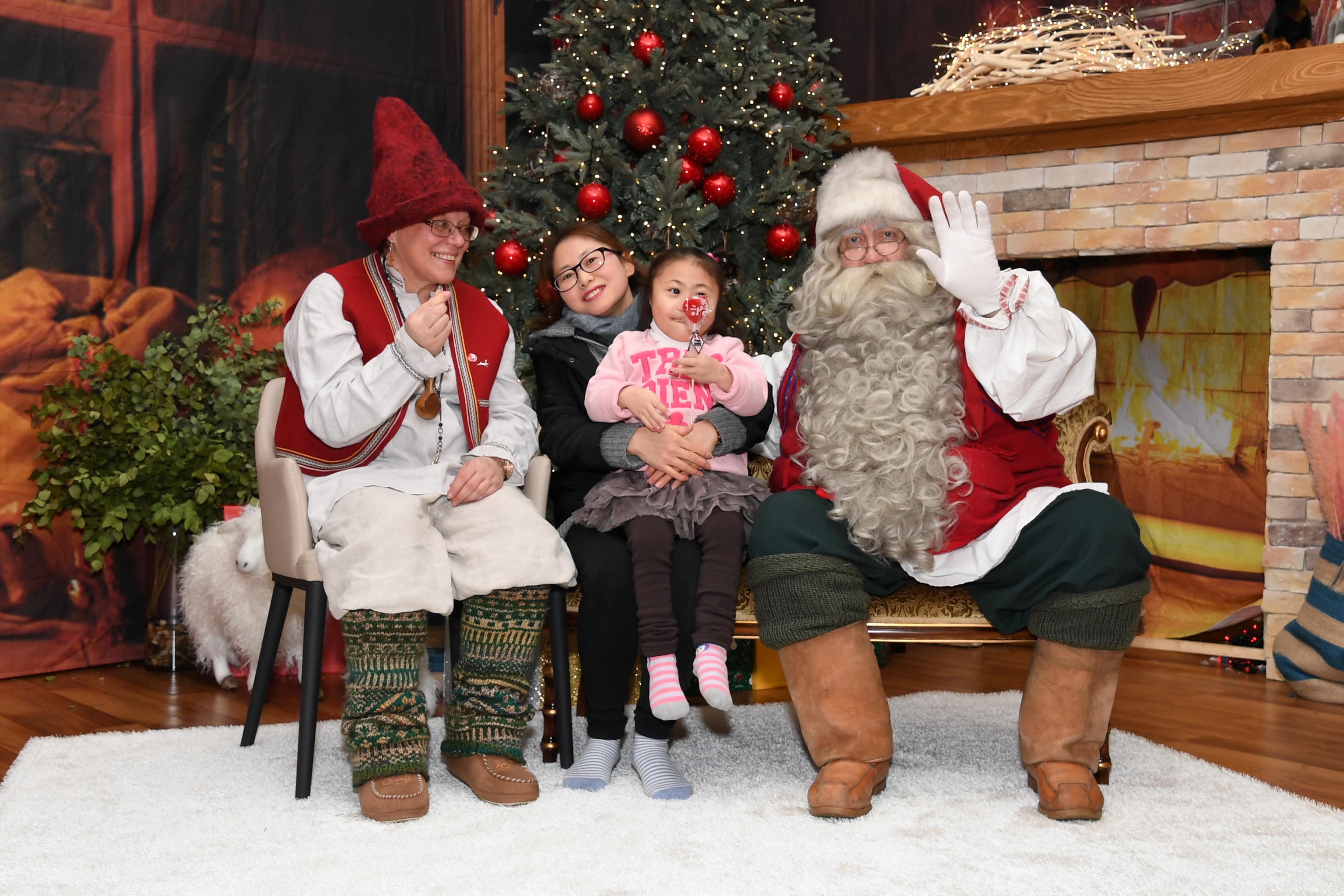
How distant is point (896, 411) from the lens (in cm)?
261

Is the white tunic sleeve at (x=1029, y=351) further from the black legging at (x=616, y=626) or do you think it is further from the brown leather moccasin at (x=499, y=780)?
the brown leather moccasin at (x=499, y=780)

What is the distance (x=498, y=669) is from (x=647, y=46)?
2334mm

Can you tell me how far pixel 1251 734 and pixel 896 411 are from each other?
1.46 meters

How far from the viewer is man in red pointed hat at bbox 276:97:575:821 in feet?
7.88

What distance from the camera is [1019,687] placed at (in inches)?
147

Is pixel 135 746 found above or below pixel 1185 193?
below

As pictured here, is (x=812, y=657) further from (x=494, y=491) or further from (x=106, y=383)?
(x=106, y=383)

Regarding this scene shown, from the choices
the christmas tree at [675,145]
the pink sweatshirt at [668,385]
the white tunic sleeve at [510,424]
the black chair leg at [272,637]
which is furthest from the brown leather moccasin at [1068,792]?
the christmas tree at [675,145]

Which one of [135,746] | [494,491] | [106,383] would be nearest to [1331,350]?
[494,491]

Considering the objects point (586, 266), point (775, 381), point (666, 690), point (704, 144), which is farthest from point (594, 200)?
point (666, 690)

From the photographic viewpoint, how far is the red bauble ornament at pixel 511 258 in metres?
3.94

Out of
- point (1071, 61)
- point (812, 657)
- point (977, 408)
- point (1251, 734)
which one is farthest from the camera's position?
point (1071, 61)

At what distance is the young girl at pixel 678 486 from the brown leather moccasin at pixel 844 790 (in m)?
0.25

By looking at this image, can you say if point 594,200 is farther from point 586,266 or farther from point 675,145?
point 586,266
